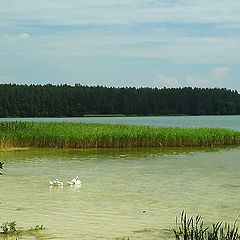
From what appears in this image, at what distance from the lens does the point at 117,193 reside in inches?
615

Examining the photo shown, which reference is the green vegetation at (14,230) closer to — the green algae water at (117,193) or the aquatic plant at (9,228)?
the aquatic plant at (9,228)

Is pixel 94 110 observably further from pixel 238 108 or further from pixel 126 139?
pixel 126 139

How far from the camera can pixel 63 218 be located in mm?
11750

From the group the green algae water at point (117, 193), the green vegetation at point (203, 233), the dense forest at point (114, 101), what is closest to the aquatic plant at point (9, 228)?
the green algae water at point (117, 193)

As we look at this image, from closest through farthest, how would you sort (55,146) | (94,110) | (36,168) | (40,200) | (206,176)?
1. (40,200)
2. (206,176)
3. (36,168)
4. (55,146)
5. (94,110)

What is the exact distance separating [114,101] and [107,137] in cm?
7743

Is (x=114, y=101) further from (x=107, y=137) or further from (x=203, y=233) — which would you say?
(x=203, y=233)

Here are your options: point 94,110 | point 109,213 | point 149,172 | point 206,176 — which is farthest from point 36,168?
point 94,110

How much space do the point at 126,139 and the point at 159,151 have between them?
2364 mm

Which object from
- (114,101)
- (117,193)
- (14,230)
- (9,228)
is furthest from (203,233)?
(114,101)

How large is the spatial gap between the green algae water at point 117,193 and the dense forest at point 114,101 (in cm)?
7267

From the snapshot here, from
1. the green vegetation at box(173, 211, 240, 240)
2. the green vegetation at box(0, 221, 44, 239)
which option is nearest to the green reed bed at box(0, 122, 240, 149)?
the green vegetation at box(173, 211, 240, 240)

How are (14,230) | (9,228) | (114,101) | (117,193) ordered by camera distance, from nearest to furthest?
1. (14,230)
2. (9,228)
3. (117,193)
4. (114,101)

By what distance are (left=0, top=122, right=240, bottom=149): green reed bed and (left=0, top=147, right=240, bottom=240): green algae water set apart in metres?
3.89
